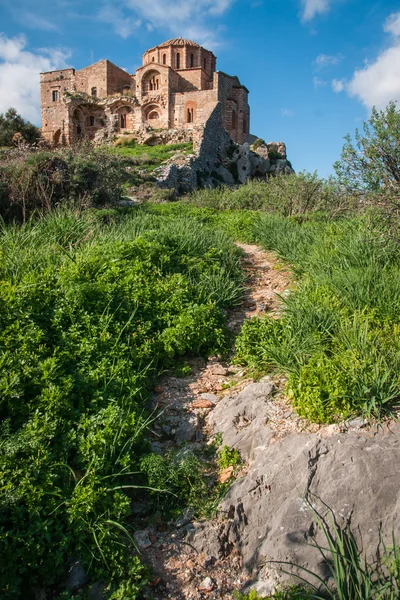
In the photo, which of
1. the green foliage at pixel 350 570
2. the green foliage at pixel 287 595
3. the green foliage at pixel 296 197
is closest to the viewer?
the green foliage at pixel 350 570

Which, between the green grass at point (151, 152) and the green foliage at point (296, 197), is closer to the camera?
the green foliage at point (296, 197)

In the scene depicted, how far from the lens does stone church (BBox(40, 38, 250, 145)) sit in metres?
39.6

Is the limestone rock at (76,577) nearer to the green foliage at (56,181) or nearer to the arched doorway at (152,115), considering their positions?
the green foliage at (56,181)

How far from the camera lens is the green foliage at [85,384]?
2822 mm

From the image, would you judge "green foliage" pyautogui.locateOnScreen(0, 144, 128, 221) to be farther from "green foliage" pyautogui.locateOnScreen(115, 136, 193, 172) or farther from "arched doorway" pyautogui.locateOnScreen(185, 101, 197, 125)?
"arched doorway" pyautogui.locateOnScreen(185, 101, 197, 125)

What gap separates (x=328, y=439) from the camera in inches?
130

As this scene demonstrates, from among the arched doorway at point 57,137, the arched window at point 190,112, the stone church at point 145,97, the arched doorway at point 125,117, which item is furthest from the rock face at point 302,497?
the arched doorway at point 57,137

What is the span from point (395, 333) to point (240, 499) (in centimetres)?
211

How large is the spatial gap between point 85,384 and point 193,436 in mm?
1084

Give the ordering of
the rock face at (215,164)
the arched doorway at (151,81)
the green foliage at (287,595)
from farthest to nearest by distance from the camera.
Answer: the arched doorway at (151,81)
the rock face at (215,164)
the green foliage at (287,595)

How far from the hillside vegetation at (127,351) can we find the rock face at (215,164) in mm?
18934

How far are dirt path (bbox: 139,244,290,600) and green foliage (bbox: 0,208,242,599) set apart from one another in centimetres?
19

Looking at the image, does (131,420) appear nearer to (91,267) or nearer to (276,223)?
(91,267)

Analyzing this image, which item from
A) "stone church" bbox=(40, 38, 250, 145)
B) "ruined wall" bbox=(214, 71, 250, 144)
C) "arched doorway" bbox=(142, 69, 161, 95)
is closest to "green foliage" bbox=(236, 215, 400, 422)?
"stone church" bbox=(40, 38, 250, 145)
